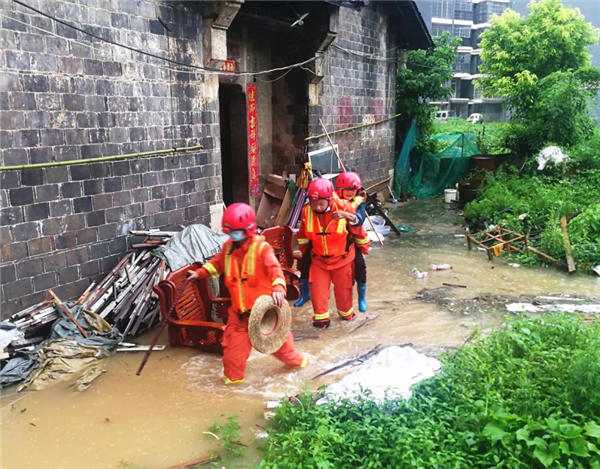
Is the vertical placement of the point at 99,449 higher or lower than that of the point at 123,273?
lower

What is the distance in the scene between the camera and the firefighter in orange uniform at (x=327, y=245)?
20.8 ft

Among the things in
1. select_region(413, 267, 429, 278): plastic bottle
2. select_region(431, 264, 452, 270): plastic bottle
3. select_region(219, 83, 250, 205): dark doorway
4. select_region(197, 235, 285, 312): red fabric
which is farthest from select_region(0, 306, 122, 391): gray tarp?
select_region(219, 83, 250, 205): dark doorway

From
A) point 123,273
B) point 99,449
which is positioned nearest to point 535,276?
point 123,273

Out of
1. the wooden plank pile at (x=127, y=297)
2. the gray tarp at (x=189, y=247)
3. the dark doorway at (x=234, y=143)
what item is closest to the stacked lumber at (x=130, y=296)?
the wooden plank pile at (x=127, y=297)

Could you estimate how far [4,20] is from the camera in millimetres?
5531

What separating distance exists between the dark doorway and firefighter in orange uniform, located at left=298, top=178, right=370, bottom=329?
4.72 meters

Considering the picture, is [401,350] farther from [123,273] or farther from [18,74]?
[18,74]

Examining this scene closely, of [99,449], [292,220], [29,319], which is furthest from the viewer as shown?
[292,220]

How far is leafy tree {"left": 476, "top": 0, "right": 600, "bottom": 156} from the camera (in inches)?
601

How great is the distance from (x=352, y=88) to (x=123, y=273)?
8468mm

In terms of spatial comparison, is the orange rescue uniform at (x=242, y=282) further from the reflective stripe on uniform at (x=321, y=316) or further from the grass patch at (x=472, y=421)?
the reflective stripe on uniform at (x=321, y=316)

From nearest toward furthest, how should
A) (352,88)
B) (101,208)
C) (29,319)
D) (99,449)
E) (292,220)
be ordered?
(99,449), (29,319), (101,208), (292,220), (352,88)

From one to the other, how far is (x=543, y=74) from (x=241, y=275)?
1783cm

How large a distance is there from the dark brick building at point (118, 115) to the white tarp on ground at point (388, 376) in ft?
12.5
